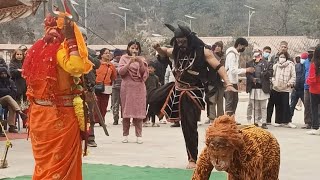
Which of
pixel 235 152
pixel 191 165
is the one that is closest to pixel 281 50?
pixel 191 165

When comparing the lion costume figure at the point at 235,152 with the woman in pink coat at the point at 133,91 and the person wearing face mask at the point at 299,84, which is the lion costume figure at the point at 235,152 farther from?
the person wearing face mask at the point at 299,84

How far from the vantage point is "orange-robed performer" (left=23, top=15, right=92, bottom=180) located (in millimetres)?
5781

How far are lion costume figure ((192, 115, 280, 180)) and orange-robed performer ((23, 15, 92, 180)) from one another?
5.40ft

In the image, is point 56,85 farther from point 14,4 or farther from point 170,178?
point 14,4

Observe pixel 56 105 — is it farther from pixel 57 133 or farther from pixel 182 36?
pixel 182 36

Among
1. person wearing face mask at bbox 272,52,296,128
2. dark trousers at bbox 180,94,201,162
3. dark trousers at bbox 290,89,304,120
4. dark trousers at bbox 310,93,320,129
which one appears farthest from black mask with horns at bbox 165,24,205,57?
dark trousers at bbox 290,89,304,120

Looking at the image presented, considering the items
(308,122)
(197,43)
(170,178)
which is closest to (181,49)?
(197,43)

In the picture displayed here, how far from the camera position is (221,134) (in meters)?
4.25

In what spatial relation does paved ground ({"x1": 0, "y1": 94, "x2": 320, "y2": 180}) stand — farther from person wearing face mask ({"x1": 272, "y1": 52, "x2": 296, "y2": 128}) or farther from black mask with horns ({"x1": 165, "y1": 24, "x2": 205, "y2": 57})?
black mask with horns ({"x1": 165, "y1": 24, "x2": 205, "y2": 57})

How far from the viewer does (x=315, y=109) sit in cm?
1315

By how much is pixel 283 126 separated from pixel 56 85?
962 centimetres

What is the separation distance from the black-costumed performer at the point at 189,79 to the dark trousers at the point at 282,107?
6.39 metres

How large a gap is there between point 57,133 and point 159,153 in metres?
4.36

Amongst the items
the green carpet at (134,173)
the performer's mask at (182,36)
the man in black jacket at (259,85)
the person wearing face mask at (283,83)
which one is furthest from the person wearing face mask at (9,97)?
the person wearing face mask at (283,83)
